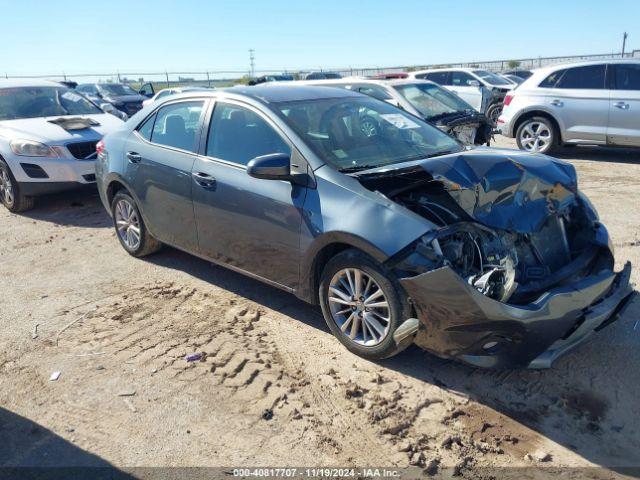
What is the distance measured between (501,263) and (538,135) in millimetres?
8209

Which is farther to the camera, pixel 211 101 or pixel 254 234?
pixel 211 101

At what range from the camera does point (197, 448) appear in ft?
9.95

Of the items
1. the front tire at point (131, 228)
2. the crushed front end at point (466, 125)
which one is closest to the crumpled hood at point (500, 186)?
the front tire at point (131, 228)

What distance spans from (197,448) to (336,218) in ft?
5.31

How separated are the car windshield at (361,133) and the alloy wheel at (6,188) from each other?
5.52 m

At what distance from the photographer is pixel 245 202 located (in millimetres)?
4215

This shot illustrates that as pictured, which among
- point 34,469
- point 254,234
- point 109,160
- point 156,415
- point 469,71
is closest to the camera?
point 34,469

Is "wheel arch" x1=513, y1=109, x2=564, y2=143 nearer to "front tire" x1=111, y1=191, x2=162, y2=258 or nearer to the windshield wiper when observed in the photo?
the windshield wiper

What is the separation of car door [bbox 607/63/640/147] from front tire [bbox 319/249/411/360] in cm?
809

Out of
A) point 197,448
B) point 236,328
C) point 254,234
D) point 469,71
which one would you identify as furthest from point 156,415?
point 469,71

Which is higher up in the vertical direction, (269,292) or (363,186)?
(363,186)

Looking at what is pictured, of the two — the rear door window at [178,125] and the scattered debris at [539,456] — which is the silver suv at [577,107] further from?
the scattered debris at [539,456]

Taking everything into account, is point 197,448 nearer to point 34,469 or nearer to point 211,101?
point 34,469

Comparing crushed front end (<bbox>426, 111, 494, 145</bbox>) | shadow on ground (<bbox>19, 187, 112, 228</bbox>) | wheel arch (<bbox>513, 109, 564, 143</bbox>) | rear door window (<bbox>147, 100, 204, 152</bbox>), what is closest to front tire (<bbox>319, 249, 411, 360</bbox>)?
rear door window (<bbox>147, 100, 204, 152</bbox>)
